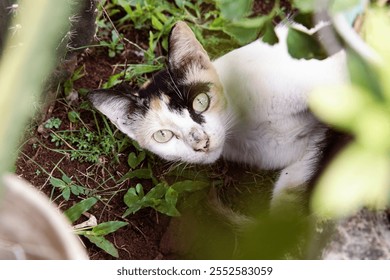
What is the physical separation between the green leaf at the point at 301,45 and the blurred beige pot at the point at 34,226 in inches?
15.7

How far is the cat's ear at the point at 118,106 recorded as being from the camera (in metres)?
1.20

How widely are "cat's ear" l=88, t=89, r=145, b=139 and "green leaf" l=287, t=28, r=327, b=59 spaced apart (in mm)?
576

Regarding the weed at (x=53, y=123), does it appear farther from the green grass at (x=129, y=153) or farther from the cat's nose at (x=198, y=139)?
the cat's nose at (x=198, y=139)

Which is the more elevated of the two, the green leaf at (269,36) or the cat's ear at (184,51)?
the green leaf at (269,36)

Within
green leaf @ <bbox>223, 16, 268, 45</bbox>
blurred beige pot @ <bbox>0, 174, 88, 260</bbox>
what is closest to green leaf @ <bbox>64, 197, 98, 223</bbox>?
blurred beige pot @ <bbox>0, 174, 88, 260</bbox>

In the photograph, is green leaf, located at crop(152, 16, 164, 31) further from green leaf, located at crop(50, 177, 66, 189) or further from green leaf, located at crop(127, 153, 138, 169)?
green leaf, located at crop(50, 177, 66, 189)

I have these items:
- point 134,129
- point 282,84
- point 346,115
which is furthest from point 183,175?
point 346,115

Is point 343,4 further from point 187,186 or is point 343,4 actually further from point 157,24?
point 157,24

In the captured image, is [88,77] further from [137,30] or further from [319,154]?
[319,154]

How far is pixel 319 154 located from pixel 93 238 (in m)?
Answer: 0.59

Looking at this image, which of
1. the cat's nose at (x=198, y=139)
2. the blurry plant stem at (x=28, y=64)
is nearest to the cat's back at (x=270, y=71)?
the cat's nose at (x=198, y=139)

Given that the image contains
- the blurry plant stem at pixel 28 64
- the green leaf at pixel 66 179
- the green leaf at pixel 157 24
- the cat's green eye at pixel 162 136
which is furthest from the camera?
the green leaf at pixel 157 24

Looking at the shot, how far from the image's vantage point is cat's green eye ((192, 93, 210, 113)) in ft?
3.93

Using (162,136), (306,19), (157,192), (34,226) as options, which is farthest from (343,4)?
(157,192)
